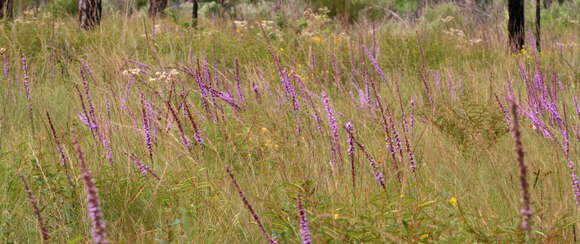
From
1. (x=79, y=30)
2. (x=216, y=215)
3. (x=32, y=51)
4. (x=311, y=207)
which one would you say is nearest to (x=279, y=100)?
(x=216, y=215)

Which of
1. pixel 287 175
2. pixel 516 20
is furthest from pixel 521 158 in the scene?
pixel 516 20

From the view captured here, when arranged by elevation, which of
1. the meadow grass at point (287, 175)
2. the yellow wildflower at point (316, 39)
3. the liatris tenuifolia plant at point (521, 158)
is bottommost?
the yellow wildflower at point (316, 39)

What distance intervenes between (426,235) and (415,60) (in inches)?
172

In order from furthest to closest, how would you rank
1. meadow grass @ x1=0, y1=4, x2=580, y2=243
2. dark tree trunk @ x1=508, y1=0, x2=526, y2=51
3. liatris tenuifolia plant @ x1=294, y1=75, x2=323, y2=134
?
dark tree trunk @ x1=508, y1=0, x2=526, y2=51 < liatris tenuifolia plant @ x1=294, y1=75, x2=323, y2=134 < meadow grass @ x1=0, y1=4, x2=580, y2=243

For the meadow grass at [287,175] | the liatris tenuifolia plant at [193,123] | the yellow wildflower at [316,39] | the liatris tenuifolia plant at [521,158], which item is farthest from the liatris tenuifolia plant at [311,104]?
the yellow wildflower at [316,39]

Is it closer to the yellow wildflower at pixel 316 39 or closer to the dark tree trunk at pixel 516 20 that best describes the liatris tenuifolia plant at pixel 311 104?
the yellow wildflower at pixel 316 39

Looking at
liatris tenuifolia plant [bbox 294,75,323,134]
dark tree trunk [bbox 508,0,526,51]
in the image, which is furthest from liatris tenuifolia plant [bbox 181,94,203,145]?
dark tree trunk [bbox 508,0,526,51]

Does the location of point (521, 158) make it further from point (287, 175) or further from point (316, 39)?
point (316, 39)

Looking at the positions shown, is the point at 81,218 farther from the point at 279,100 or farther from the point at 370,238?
the point at 279,100

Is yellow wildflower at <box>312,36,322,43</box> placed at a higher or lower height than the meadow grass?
lower

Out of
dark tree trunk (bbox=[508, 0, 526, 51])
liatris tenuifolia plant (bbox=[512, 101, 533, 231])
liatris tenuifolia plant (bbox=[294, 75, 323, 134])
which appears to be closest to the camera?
liatris tenuifolia plant (bbox=[512, 101, 533, 231])

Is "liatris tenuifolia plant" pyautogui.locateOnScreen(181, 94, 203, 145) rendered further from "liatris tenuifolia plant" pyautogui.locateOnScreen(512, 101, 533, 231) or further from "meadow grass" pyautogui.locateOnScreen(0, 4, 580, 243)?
"liatris tenuifolia plant" pyautogui.locateOnScreen(512, 101, 533, 231)

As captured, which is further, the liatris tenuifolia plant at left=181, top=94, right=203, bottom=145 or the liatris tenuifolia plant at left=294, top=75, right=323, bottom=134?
the liatris tenuifolia plant at left=294, top=75, right=323, bottom=134

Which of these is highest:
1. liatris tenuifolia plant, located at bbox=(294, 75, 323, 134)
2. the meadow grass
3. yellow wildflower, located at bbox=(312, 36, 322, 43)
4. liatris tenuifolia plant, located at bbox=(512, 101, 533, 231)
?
liatris tenuifolia plant, located at bbox=(512, 101, 533, 231)
